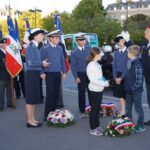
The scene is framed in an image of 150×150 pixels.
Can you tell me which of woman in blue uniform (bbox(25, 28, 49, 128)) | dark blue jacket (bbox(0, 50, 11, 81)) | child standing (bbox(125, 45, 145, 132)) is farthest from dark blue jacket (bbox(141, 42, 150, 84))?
dark blue jacket (bbox(0, 50, 11, 81))

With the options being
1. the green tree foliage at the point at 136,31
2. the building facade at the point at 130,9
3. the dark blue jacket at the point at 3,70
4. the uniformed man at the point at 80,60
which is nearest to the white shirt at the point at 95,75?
the uniformed man at the point at 80,60

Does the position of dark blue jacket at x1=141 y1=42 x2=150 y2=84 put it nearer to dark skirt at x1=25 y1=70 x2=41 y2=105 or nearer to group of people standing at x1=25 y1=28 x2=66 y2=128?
group of people standing at x1=25 y1=28 x2=66 y2=128

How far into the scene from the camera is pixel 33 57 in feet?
23.1

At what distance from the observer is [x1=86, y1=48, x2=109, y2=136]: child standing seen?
255 inches

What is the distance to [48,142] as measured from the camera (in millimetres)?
6242

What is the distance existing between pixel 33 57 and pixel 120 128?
2.08 meters

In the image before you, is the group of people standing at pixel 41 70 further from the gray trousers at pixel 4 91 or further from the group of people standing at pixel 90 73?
the gray trousers at pixel 4 91

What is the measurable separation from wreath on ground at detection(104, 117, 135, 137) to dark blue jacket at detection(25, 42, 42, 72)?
71.8 inches

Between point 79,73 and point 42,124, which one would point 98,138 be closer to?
point 42,124

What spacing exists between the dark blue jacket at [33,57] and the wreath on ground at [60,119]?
40.4 inches

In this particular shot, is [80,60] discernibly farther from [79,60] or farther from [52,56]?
[52,56]

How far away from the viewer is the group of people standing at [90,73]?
21.7 ft

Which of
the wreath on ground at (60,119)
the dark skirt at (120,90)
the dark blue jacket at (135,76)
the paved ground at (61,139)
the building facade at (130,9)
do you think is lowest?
the paved ground at (61,139)

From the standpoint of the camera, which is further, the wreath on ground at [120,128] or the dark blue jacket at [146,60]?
the dark blue jacket at [146,60]
